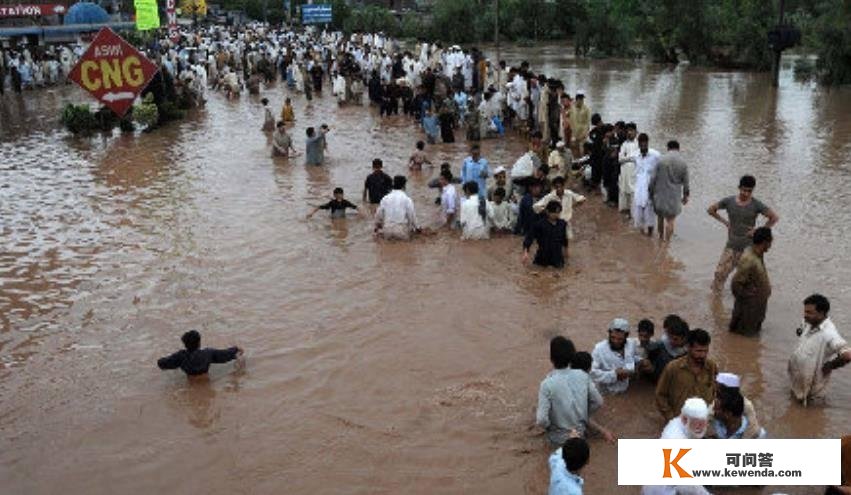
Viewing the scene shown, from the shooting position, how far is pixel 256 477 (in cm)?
555

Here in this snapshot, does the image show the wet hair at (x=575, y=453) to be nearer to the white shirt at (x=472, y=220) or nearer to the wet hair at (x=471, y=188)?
the white shirt at (x=472, y=220)

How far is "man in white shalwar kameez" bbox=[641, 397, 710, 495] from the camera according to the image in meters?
4.66

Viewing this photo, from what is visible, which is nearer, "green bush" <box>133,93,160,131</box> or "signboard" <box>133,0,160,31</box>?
"green bush" <box>133,93,160,131</box>

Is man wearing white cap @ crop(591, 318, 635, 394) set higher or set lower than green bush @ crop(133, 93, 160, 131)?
lower

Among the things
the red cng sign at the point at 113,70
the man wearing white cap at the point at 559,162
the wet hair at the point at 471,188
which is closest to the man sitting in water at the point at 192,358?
the wet hair at the point at 471,188

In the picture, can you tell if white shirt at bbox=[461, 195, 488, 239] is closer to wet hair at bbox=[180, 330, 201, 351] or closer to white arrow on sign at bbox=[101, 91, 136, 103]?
wet hair at bbox=[180, 330, 201, 351]

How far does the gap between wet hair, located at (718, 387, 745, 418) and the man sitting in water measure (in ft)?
13.7

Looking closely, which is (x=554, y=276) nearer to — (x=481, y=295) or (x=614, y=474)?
(x=481, y=295)

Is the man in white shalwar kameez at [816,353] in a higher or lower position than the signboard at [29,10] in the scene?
lower

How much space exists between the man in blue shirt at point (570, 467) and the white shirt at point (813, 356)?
2654mm

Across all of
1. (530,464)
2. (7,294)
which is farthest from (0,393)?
(530,464)

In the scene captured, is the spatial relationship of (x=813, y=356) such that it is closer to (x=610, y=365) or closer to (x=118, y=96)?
(x=610, y=365)

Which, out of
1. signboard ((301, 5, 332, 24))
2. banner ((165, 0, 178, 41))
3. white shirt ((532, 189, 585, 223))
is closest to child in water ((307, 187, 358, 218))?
white shirt ((532, 189, 585, 223))

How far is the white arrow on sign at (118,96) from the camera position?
17.3 metres
